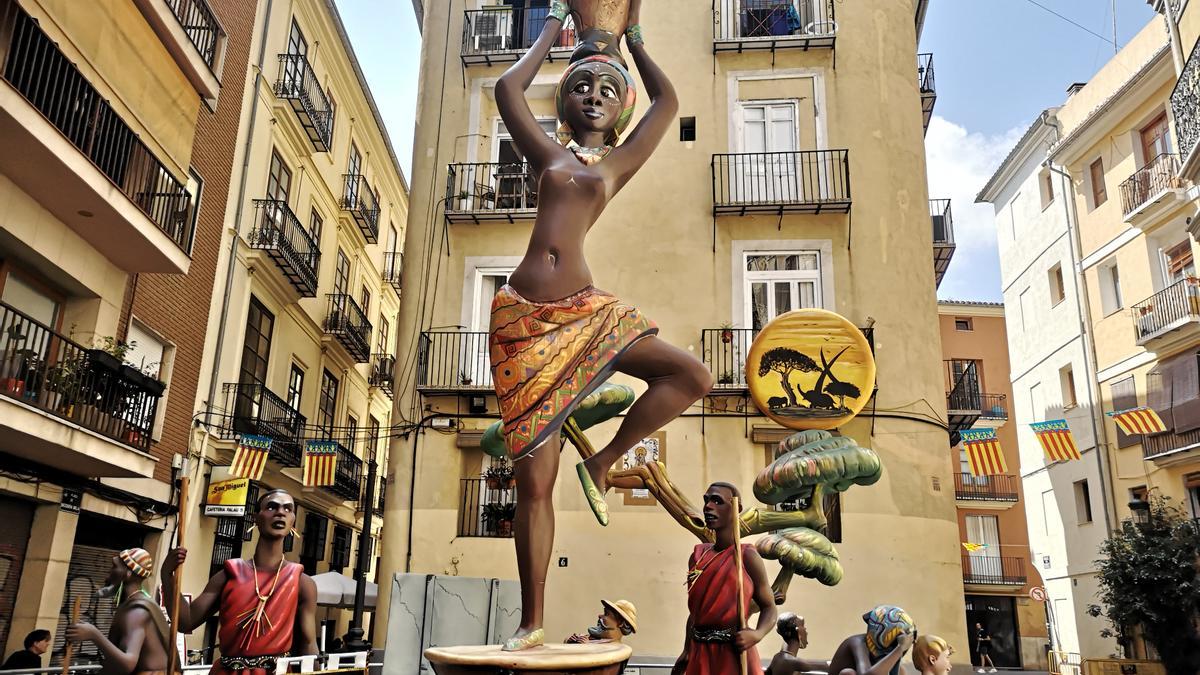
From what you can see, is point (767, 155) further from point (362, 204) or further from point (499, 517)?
point (362, 204)

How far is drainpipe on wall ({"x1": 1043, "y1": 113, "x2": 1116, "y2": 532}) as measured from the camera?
23.0 meters

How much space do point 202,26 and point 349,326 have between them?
10252mm

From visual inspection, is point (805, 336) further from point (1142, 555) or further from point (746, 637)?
point (1142, 555)

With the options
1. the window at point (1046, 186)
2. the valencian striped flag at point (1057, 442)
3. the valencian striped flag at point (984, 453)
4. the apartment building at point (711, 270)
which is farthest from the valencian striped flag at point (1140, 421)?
the window at point (1046, 186)

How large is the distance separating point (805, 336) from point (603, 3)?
8.74 feet

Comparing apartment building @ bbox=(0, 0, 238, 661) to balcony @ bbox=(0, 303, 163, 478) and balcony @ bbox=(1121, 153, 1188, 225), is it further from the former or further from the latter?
balcony @ bbox=(1121, 153, 1188, 225)

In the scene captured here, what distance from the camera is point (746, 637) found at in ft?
12.1

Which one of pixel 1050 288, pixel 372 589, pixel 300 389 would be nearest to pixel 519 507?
pixel 372 589

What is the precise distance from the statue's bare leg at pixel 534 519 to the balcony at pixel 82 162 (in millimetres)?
8902

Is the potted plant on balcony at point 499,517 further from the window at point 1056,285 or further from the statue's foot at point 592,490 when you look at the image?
the window at point 1056,285

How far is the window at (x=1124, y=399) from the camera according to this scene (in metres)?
22.2

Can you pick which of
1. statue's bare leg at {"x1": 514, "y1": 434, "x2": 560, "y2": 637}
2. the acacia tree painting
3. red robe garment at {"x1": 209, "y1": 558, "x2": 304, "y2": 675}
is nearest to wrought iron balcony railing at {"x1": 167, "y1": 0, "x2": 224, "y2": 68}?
the acacia tree painting

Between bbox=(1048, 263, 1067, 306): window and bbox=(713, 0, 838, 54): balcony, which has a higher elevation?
bbox=(713, 0, 838, 54): balcony

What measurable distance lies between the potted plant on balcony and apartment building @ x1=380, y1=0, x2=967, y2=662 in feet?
0.12
